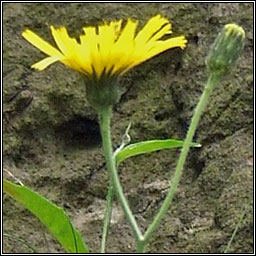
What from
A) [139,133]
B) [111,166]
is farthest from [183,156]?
[139,133]

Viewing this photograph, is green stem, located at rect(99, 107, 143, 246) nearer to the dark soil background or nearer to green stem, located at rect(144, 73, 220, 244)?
green stem, located at rect(144, 73, 220, 244)

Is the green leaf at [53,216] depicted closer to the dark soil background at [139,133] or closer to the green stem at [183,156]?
the green stem at [183,156]

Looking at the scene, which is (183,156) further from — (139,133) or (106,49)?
(139,133)

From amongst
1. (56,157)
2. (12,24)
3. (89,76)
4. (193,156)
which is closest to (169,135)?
(193,156)

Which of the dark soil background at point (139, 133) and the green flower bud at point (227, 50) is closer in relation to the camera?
the green flower bud at point (227, 50)

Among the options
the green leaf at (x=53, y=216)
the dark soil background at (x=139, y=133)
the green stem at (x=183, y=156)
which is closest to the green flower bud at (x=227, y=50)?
Result: the green stem at (x=183, y=156)
